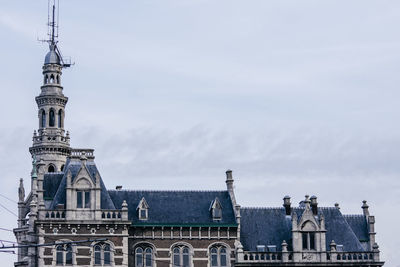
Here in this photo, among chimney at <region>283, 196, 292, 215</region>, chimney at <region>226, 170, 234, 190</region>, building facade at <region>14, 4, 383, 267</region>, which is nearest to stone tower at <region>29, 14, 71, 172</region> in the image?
building facade at <region>14, 4, 383, 267</region>

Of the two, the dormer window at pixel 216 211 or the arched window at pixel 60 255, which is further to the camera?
the dormer window at pixel 216 211

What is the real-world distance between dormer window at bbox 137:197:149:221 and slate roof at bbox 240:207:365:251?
900cm

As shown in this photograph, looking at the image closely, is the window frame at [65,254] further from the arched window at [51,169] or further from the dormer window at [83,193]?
the arched window at [51,169]

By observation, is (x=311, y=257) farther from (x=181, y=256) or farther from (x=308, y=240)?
(x=181, y=256)

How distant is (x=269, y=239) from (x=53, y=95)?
120 feet

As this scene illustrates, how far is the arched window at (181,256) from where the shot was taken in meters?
99.4

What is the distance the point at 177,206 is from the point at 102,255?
8.93 meters

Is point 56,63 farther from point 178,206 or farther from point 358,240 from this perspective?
point 358,240

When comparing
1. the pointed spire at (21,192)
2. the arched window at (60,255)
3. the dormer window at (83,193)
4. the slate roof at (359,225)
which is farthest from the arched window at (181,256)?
the pointed spire at (21,192)

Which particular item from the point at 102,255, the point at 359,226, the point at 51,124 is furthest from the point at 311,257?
the point at 51,124

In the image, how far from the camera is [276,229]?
4087 inches

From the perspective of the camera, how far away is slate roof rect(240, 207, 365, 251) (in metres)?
103

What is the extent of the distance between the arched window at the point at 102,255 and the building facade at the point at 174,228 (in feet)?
0.28

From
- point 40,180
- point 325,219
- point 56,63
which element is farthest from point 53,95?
point 325,219
